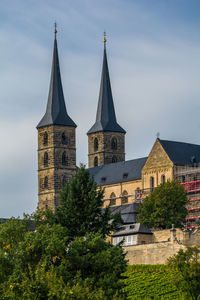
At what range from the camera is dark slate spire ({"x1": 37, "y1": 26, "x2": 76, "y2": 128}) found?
14438cm

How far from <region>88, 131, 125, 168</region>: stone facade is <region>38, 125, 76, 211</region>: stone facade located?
3475 mm

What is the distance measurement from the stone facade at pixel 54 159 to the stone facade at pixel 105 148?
3475 mm

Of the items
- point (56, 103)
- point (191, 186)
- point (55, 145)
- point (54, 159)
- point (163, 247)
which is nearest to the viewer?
point (163, 247)

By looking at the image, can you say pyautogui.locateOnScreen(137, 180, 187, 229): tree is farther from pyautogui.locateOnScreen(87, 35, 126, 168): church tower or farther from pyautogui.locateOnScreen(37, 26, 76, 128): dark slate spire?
pyautogui.locateOnScreen(87, 35, 126, 168): church tower

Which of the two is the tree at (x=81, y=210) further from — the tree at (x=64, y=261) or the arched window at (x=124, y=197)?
the arched window at (x=124, y=197)

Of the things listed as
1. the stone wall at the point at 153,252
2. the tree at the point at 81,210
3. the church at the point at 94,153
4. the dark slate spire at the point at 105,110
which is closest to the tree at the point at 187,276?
the tree at the point at 81,210

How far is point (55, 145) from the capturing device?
478ft

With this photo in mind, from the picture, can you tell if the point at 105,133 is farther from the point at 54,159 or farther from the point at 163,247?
the point at 163,247

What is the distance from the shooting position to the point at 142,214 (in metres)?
102

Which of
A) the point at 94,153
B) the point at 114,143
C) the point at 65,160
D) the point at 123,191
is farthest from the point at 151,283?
the point at 114,143

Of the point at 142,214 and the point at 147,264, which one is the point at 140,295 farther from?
the point at 142,214

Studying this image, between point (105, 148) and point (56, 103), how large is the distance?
1094cm

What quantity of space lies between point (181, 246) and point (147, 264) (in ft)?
11.5

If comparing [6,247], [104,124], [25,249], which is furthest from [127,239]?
[104,124]
